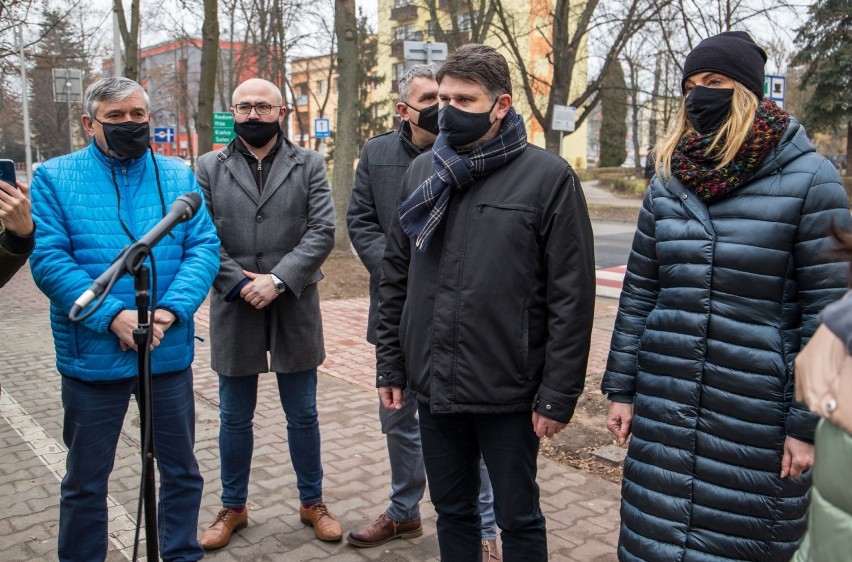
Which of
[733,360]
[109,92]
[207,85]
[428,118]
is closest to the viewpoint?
[733,360]

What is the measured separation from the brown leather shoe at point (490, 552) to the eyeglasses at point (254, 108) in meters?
2.34

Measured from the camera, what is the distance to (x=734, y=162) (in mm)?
2557

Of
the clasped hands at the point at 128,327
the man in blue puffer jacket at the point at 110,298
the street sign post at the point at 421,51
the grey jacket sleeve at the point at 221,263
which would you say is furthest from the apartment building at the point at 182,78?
the clasped hands at the point at 128,327

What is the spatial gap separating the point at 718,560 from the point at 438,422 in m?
1.05

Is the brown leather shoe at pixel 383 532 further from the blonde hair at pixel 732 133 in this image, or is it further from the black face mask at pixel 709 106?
the black face mask at pixel 709 106

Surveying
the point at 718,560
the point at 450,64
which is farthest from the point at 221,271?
the point at 718,560

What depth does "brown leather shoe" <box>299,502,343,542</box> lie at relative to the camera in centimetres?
396

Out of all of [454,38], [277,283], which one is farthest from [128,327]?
[454,38]

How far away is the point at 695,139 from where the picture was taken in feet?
8.84

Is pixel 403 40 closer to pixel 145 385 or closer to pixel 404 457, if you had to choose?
pixel 404 457

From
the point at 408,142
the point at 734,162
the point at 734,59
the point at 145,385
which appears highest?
the point at 734,59

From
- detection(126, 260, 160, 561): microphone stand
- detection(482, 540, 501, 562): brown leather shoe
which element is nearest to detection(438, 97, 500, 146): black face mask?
detection(126, 260, 160, 561): microphone stand

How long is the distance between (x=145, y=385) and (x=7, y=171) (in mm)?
1044

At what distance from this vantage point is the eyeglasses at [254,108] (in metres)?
3.96
